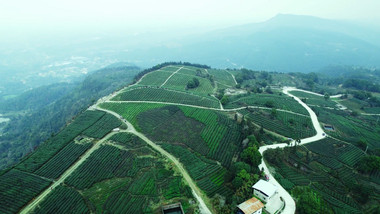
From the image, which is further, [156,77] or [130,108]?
[156,77]

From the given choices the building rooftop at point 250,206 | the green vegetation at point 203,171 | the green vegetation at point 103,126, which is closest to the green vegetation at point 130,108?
the green vegetation at point 103,126

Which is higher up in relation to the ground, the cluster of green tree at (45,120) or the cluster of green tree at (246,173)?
the cluster of green tree at (246,173)

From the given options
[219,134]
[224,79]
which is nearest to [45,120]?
[224,79]

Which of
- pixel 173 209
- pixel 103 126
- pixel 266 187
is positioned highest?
pixel 103 126

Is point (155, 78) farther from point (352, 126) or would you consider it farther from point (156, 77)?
point (352, 126)

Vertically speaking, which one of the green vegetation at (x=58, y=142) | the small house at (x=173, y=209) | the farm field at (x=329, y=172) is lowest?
the farm field at (x=329, y=172)

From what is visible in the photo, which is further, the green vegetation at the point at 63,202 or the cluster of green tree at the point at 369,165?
the cluster of green tree at the point at 369,165

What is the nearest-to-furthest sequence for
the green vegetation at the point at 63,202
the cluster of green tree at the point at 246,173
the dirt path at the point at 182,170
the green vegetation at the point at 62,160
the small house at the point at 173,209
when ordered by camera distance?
the green vegetation at the point at 63,202 < the small house at the point at 173,209 < the dirt path at the point at 182,170 < the cluster of green tree at the point at 246,173 < the green vegetation at the point at 62,160

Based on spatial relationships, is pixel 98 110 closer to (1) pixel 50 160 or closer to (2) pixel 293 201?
(1) pixel 50 160

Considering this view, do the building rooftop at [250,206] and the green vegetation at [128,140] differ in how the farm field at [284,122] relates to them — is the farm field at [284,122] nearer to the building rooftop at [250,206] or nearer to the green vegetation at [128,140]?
the building rooftop at [250,206]
